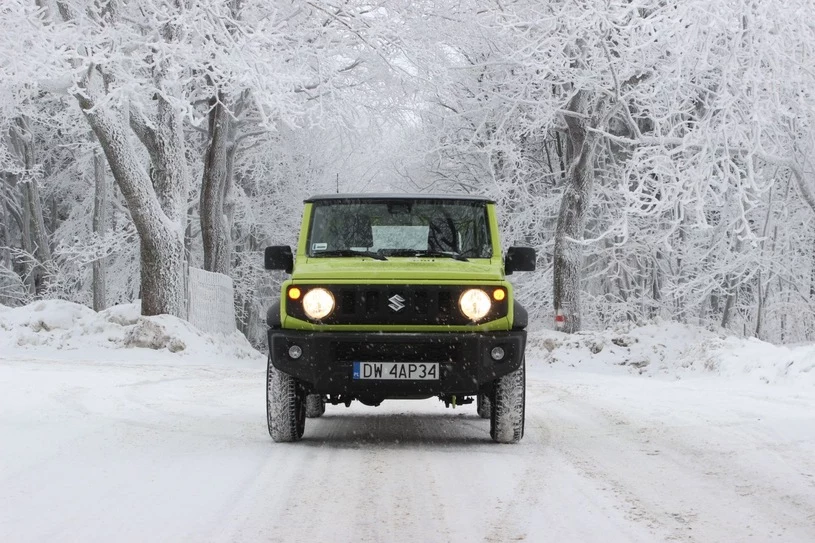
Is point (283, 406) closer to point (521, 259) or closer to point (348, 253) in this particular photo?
point (348, 253)

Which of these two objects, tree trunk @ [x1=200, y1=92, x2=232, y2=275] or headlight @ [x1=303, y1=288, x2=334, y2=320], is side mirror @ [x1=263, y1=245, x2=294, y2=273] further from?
tree trunk @ [x1=200, y1=92, x2=232, y2=275]

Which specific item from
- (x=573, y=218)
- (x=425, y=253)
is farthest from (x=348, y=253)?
(x=573, y=218)

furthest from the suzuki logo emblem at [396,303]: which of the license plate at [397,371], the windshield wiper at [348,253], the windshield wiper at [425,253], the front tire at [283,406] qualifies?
the front tire at [283,406]

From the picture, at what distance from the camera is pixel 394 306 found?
7809mm

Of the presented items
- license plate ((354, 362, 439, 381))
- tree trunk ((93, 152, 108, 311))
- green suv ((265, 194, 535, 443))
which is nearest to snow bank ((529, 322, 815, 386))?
green suv ((265, 194, 535, 443))

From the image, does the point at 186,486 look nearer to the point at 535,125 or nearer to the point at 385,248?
the point at 385,248

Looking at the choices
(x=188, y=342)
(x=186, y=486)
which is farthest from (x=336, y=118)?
(x=186, y=486)

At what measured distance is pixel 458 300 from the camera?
783 cm

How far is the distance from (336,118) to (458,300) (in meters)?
16.4

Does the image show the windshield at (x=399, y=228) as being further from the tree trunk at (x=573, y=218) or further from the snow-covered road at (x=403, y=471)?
the tree trunk at (x=573, y=218)

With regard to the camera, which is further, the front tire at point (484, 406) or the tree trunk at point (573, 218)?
the tree trunk at point (573, 218)

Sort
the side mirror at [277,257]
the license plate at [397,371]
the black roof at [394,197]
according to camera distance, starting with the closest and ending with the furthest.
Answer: the license plate at [397,371]
the side mirror at [277,257]
the black roof at [394,197]

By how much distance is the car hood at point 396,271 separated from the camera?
7.88 metres

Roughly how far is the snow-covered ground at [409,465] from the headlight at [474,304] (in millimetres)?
952
